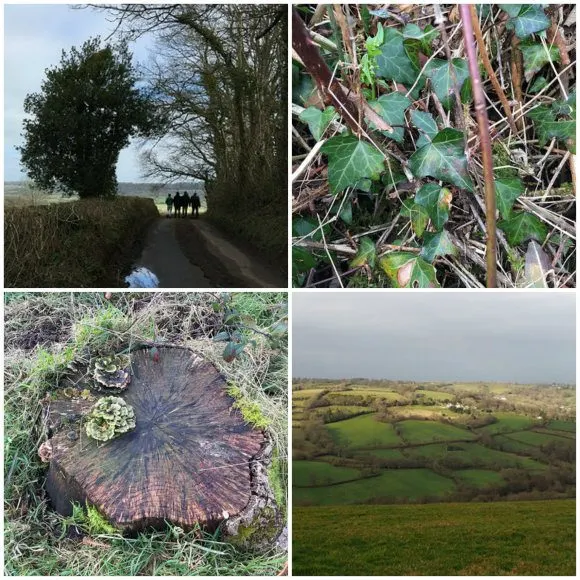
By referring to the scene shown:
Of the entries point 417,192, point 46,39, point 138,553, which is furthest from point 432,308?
point 46,39

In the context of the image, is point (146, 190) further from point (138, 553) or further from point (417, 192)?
point (138, 553)

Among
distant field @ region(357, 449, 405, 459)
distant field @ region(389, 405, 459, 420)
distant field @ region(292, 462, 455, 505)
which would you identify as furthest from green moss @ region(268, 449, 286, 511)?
distant field @ region(389, 405, 459, 420)

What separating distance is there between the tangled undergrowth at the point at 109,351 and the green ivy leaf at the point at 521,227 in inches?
29.7

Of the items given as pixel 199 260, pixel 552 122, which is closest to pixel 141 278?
pixel 199 260

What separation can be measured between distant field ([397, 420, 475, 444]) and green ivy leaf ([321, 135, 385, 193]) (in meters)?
Answer: 0.83

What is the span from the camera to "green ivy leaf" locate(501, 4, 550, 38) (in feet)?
6.47

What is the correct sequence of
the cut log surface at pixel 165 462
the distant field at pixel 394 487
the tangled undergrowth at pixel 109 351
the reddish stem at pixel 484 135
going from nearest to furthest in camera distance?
the reddish stem at pixel 484 135 → the cut log surface at pixel 165 462 → the tangled undergrowth at pixel 109 351 → the distant field at pixel 394 487

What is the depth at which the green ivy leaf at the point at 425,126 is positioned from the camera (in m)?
1.92

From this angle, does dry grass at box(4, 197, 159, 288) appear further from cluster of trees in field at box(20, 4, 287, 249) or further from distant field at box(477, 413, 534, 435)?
distant field at box(477, 413, 534, 435)

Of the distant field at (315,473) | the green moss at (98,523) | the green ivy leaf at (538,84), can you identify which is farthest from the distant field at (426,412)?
the green ivy leaf at (538,84)

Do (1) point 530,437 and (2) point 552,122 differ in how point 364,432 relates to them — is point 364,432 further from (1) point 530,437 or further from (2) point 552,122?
(2) point 552,122

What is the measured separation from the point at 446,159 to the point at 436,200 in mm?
128

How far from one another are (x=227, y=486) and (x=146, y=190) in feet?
3.16

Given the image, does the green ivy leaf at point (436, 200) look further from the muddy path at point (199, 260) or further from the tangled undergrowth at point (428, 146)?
the muddy path at point (199, 260)
